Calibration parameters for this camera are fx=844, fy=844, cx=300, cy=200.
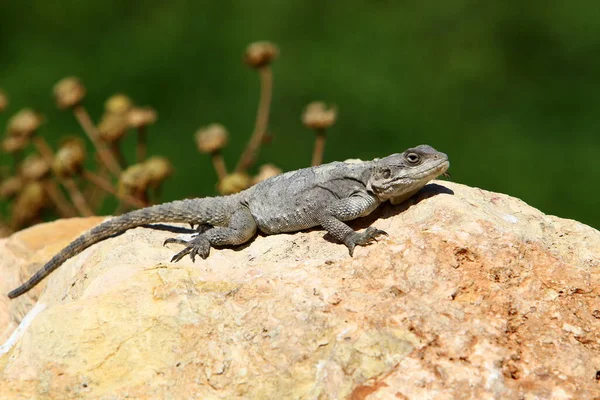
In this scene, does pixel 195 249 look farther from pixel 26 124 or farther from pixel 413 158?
pixel 26 124

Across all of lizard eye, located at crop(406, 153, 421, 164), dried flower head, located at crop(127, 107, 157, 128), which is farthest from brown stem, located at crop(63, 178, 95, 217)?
lizard eye, located at crop(406, 153, 421, 164)

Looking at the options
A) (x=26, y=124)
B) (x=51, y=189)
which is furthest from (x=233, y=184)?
(x=26, y=124)

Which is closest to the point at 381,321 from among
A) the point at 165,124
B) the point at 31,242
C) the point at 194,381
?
the point at 194,381

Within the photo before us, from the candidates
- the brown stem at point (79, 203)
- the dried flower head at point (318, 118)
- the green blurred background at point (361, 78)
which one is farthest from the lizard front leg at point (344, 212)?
the green blurred background at point (361, 78)

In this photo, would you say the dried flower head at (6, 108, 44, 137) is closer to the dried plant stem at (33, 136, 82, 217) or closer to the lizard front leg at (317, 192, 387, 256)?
the dried plant stem at (33, 136, 82, 217)

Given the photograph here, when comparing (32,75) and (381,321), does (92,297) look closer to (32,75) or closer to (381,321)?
(381,321)

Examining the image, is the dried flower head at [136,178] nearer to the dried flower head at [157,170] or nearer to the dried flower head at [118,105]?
the dried flower head at [157,170]
